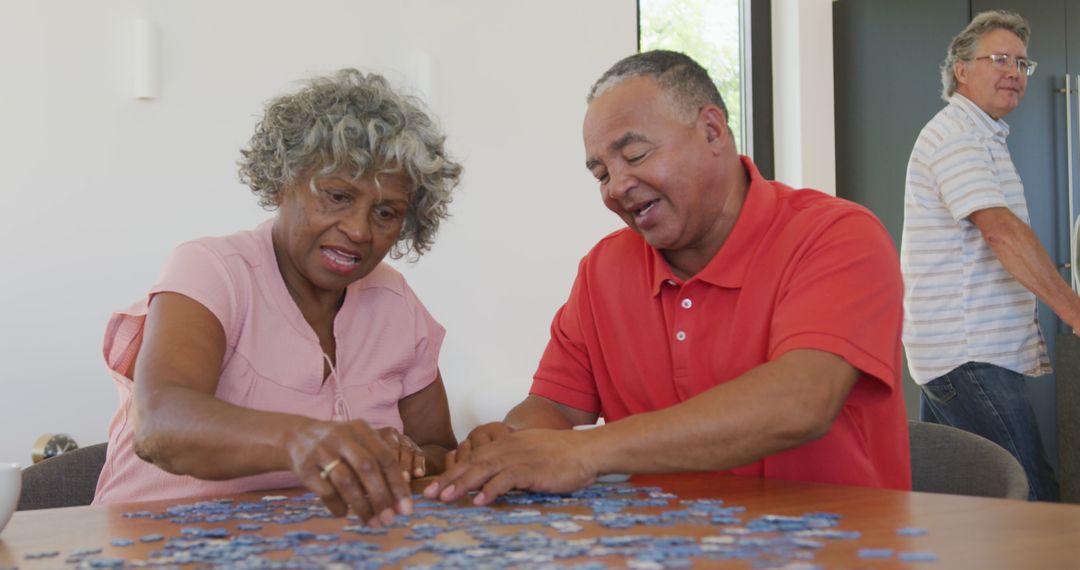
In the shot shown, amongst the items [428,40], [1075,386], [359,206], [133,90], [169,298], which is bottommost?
[1075,386]

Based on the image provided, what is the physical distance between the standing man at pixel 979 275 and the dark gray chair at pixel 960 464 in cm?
171

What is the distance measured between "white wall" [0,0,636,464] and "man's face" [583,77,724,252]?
2.13 meters

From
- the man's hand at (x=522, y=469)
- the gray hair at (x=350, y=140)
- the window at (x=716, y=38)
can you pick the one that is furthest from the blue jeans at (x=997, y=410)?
the man's hand at (x=522, y=469)

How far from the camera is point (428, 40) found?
183 inches

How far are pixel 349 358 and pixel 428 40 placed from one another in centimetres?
248

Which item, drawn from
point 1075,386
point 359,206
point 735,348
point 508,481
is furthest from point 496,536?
point 1075,386

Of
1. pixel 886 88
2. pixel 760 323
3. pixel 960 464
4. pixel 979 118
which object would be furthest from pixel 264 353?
pixel 886 88

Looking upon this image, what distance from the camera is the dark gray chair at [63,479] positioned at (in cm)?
224

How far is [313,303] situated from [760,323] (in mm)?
944

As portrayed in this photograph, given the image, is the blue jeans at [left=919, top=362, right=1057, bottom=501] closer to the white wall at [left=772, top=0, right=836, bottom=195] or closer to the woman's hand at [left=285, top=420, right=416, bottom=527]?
the white wall at [left=772, top=0, right=836, bottom=195]

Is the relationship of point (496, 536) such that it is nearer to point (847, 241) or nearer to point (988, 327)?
point (847, 241)

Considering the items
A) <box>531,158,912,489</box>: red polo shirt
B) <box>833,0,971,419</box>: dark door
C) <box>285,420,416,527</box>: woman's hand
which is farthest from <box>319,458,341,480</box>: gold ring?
<box>833,0,971,419</box>: dark door

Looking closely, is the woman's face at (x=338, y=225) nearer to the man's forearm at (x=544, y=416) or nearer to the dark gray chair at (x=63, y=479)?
the man's forearm at (x=544, y=416)

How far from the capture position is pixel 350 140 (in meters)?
2.34
